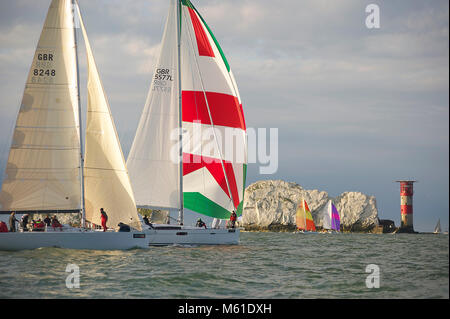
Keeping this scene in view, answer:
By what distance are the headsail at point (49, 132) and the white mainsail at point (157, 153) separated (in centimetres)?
491

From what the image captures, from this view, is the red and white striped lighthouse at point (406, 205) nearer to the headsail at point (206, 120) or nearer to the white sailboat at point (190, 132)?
the white sailboat at point (190, 132)

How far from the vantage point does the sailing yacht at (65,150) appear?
26016 millimetres

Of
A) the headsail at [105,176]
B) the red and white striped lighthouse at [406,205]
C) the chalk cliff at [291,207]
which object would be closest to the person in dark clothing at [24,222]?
the headsail at [105,176]

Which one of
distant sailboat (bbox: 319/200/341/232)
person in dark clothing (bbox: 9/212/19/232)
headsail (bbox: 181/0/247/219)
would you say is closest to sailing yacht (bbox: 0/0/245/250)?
person in dark clothing (bbox: 9/212/19/232)

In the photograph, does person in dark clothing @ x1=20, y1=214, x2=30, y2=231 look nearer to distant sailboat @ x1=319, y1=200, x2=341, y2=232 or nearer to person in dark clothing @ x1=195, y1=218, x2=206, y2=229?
person in dark clothing @ x1=195, y1=218, x2=206, y2=229

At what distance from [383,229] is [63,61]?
258ft

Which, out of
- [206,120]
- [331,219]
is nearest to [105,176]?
[206,120]

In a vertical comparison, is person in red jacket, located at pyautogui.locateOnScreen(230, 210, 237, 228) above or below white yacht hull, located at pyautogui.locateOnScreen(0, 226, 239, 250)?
above

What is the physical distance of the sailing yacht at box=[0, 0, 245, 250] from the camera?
26016mm

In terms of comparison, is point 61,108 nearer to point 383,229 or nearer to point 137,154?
point 137,154
